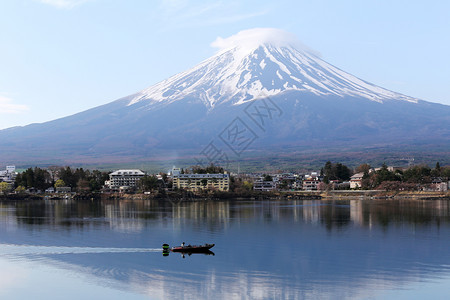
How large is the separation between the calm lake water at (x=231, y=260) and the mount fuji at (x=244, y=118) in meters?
70.7

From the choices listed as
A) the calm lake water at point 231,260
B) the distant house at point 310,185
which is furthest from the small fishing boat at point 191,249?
the distant house at point 310,185

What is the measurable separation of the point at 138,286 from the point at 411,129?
343 feet

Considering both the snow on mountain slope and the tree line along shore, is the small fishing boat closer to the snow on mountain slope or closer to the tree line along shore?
the tree line along shore

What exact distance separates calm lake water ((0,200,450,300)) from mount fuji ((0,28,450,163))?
232 ft

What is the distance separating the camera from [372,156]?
3597 inches

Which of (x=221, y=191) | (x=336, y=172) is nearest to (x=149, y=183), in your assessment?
(x=221, y=191)

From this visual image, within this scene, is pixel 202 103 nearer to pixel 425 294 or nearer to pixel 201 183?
pixel 201 183

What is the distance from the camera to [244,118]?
105625 mm

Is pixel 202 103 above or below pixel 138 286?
above

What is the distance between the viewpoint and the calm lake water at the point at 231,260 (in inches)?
538

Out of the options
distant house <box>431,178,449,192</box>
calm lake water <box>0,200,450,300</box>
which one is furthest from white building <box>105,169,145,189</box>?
calm lake water <box>0,200,450,300</box>

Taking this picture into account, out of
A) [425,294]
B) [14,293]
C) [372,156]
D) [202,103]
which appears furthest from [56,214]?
[202,103]

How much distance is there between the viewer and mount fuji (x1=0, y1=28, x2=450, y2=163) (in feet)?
340

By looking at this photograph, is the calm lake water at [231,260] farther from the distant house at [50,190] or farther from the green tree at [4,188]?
the green tree at [4,188]
